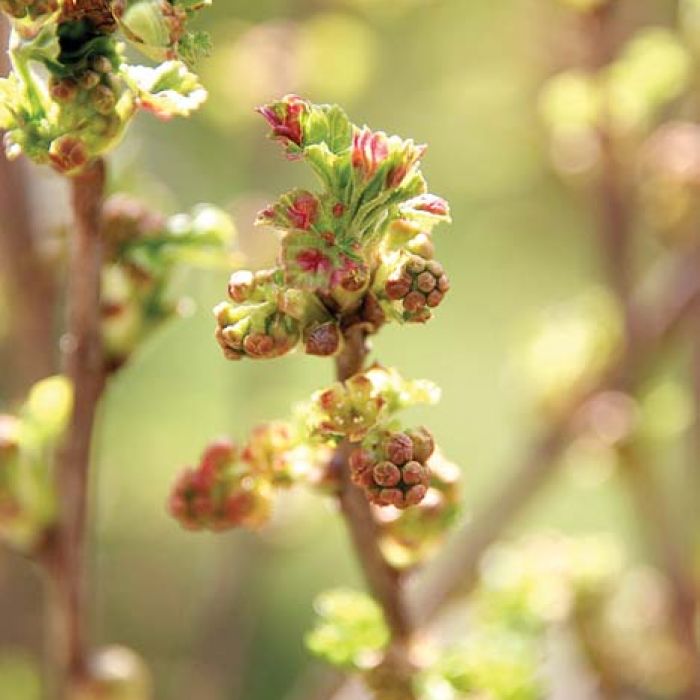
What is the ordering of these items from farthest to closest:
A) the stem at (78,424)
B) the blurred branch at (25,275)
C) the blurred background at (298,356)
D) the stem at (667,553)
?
1. the blurred background at (298,356)
2. the stem at (667,553)
3. the blurred branch at (25,275)
4. the stem at (78,424)

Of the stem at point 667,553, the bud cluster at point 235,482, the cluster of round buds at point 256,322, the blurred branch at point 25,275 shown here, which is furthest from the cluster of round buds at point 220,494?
the stem at point 667,553

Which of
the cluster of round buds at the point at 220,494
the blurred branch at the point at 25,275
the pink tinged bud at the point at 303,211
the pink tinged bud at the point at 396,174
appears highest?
the blurred branch at the point at 25,275

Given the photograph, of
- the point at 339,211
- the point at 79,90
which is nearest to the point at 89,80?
the point at 79,90

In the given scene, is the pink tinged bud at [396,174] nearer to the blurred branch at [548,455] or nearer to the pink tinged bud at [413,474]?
the pink tinged bud at [413,474]

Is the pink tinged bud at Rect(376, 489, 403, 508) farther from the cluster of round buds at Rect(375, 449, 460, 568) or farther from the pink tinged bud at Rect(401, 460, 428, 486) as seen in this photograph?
the cluster of round buds at Rect(375, 449, 460, 568)

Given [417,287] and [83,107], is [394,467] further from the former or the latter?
[83,107]

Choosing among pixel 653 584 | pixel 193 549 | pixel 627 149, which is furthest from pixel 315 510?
pixel 193 549

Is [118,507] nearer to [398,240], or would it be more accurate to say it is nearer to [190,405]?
[190,405]
